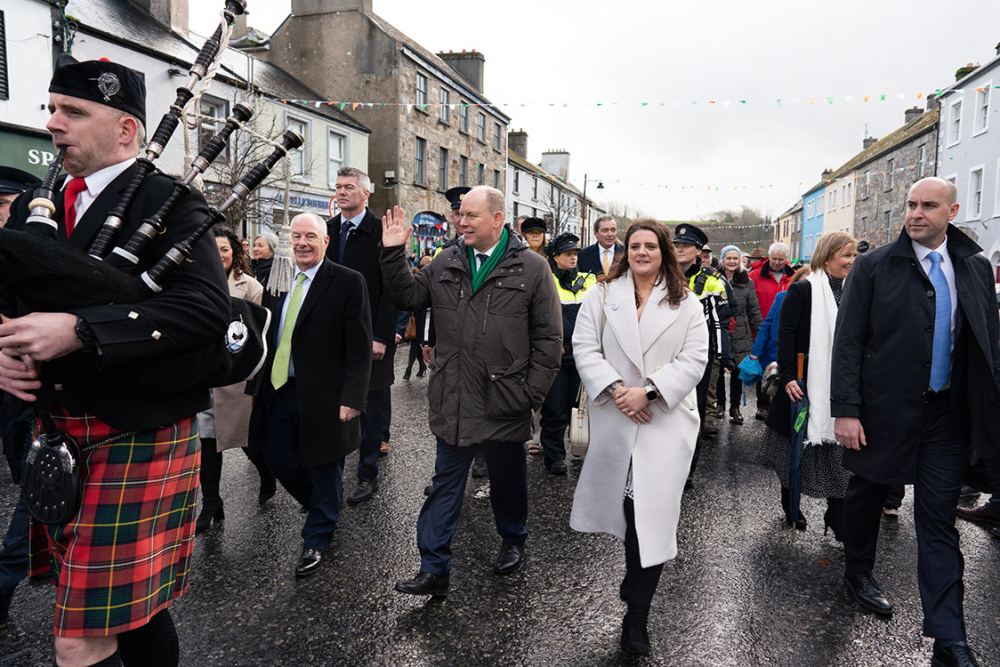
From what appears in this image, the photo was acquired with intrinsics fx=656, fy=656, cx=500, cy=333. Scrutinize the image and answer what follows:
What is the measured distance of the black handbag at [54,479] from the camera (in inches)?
72.5

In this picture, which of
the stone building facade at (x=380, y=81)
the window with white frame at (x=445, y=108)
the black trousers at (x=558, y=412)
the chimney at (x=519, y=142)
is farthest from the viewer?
the chimney at (x=519, y=142)

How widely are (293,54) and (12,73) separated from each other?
14.7m

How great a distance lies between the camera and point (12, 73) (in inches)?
489

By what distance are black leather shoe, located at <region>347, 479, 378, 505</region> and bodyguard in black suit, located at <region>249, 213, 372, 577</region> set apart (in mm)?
967

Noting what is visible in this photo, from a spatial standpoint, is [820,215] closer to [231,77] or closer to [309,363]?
[231,77]

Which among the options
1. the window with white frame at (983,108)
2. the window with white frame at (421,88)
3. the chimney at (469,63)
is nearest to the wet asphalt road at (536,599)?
the window with white frame at (421,88)

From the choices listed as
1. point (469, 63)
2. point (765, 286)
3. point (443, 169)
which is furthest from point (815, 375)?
point (469, 63)

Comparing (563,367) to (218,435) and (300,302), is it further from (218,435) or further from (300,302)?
(218,435)

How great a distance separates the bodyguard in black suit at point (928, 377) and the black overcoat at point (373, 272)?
10.7ft

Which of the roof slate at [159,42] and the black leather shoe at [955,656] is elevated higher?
the roof slate at [159,42]

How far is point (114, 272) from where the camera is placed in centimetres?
178

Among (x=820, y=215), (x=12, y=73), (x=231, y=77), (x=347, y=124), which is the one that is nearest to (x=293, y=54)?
(x=347, y=124)

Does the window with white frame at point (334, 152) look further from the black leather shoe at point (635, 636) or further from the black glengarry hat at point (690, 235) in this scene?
the black leather shoe at point (635, 636)

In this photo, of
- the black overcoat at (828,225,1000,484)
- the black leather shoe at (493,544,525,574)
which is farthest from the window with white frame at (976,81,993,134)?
the black leather shoe at (493,544,525,574)
